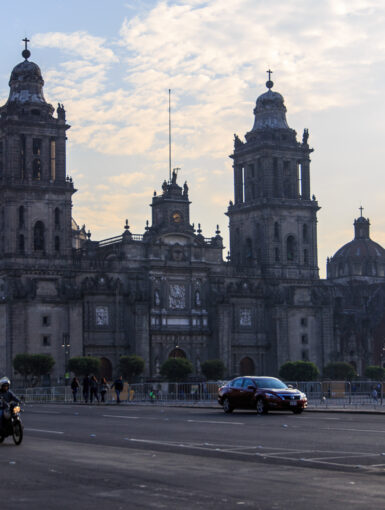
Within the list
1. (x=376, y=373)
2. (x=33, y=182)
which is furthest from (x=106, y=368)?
(x=376, y=373)

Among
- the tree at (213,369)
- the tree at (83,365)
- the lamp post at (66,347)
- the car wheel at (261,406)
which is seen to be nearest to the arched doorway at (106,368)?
the lamp post at (66,347)

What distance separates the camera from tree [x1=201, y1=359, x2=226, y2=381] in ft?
300

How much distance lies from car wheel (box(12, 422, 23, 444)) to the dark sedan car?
15004mm

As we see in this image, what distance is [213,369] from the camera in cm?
9138

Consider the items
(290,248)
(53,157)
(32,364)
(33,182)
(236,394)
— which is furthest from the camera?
(290,248)

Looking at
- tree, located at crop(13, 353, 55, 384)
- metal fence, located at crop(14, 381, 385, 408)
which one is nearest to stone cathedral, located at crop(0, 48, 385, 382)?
tree, located at crop(13, 353, 55, 384)

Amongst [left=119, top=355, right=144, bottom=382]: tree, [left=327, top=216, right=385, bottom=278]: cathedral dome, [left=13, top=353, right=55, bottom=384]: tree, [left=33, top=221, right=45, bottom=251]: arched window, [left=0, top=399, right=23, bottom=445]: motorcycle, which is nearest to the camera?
[left=0, top=399, right=23, bottom=445]: motorcycle

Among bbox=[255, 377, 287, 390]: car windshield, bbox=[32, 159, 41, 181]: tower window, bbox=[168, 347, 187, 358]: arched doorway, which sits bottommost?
bbox=[255, 377, 287, 390]: car windshield

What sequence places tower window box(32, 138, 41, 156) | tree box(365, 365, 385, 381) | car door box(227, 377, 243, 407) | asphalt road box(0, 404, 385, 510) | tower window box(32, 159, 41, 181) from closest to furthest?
asphalt road box(0, 404, 385, 510), car door box(227, 377, 243, 407), tower window box(32, 159, 41, 181), tower window box(32, 138, 41, 156), tree box(365, 365, 385, 381)

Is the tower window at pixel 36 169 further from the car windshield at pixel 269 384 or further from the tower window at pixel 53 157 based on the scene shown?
the car windshield at pixel 269 384

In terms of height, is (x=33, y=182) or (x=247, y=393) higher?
(x=33, y=182)

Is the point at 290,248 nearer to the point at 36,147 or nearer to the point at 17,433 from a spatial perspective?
the point at 36,147

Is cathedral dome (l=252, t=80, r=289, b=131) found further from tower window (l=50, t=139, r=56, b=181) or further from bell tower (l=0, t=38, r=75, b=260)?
tower window (l=50, t=139, r=56, b=181)

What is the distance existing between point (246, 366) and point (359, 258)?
36986 mm
